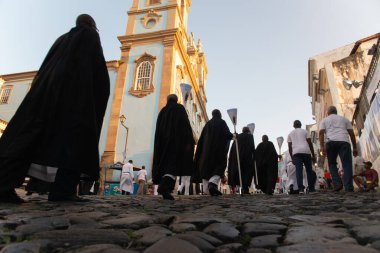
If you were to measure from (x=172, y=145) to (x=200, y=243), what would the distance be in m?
4.05

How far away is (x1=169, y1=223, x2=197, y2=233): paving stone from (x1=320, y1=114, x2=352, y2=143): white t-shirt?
5.98m

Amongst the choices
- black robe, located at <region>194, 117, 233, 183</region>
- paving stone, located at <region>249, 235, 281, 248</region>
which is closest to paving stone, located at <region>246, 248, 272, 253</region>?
paving stone, located at <region>249, 235, 281, 248</region>

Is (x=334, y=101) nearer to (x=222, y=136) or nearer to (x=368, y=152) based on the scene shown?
(x=368, y=152)

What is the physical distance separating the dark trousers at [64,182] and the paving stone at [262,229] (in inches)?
81.9

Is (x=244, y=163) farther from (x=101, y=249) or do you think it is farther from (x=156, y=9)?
(x=156, y=9)

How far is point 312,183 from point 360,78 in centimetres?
1738

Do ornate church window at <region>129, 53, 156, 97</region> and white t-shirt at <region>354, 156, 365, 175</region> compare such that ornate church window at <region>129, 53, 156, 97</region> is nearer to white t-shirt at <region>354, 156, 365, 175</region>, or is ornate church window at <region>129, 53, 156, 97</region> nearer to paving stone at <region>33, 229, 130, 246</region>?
white t-shirt at <region>354, 156, 365, 175</region>

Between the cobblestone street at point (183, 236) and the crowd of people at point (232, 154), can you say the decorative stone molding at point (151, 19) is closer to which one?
the crowd of people at point (232, 154)

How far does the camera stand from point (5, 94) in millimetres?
33250

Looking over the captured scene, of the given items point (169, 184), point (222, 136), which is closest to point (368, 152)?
point (222, 136)

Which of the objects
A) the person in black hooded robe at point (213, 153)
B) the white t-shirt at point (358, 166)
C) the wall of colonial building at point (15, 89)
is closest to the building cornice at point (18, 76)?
the wall of colonial building at point (15, 89)

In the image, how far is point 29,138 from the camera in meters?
3.28

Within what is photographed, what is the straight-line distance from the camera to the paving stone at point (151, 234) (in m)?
1.72

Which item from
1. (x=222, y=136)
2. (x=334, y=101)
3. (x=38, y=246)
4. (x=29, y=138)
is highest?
(x=334, y=101)
